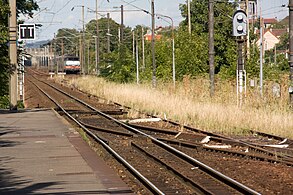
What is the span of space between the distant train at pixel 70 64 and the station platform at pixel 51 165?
76848 mm

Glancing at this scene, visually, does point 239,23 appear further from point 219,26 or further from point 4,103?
point 219,26

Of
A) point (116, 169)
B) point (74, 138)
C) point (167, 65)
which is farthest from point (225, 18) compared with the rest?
point (116, 169)

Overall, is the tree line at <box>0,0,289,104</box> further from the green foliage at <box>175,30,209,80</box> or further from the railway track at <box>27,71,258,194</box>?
the railway track at <box>27,71,258,194</box>

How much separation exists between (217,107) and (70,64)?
76.3 meters

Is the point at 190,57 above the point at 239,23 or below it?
below

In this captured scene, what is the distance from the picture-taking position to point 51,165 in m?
14.2

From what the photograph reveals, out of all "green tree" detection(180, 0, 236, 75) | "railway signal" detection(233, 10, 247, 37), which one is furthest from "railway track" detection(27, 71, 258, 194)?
"green tree" detection(180, 0, 236, 75)

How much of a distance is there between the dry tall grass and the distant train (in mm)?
57582

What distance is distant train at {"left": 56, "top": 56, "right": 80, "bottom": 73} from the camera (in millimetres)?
99875

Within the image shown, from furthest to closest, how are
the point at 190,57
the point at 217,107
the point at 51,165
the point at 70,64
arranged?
the point at 70,64 < the point at 190,57 < the point at 217,107 < the point at 51,165

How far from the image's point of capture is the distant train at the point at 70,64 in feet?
328

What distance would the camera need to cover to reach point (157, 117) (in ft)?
91.6

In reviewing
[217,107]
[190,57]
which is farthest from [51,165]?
[190,57]

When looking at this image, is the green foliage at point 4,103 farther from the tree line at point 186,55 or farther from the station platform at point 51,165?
the station platform at point 51,165
